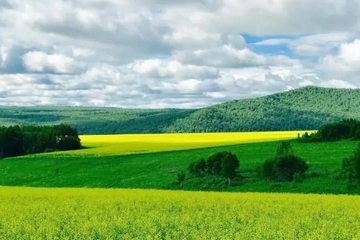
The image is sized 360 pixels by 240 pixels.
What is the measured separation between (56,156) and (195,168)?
40790mm

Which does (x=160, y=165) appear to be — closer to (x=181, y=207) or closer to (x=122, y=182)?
(x=122, y=182)

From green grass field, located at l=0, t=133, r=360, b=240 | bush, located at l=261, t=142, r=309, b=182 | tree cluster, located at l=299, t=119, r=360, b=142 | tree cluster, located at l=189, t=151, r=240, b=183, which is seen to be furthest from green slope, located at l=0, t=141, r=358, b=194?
tree cluster, located at l=299, t=119, r=360, b=142

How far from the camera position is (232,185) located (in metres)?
63.8

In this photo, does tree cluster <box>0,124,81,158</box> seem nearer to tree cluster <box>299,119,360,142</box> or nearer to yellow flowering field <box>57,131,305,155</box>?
yellow flowering field <box>57,131,305,155</box>

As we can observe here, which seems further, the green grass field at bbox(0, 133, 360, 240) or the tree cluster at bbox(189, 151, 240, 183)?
Answer: the tree cluster at bbox(189, 151, 240, 183)

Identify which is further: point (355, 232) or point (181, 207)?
point (181, 207)

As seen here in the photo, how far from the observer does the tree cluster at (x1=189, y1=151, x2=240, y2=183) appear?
66000mm

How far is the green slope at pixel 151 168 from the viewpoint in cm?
6184

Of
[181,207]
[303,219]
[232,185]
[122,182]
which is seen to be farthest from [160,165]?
[303,219]

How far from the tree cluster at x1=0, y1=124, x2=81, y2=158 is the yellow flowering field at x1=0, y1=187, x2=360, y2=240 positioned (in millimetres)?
95748

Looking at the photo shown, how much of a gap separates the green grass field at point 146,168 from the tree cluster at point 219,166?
6.32ft

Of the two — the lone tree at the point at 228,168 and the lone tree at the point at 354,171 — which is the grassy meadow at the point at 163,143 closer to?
the lone tree at the point at 228,168

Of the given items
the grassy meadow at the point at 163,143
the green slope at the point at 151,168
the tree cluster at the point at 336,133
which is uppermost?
the tree cluster at the point at 336,133

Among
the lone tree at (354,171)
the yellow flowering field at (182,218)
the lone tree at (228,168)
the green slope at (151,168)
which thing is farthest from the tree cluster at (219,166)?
the yellow flowering field at (182,218)
